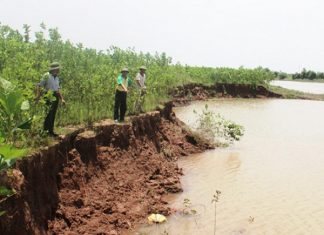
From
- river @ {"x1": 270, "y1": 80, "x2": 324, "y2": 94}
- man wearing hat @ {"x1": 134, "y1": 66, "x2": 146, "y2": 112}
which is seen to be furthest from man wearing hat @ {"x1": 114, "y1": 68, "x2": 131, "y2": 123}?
river @ {"x1": 270, "y1": 80, "x2": 324, "y2": 94}

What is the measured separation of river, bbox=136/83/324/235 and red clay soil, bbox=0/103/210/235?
2.14ft

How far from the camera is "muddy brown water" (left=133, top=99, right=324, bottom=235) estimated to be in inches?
381

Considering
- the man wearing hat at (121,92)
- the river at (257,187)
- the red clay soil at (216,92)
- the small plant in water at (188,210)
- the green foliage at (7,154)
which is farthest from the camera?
the red clay soil at (216,92)

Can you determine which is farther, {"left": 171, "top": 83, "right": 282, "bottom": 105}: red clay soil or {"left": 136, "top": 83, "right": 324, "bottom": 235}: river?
{"left": 171, "top": 83, "right": 282, "bottom": 105}: red clay soil

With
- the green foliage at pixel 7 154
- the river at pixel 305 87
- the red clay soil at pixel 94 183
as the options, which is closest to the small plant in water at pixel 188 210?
the red clay soil at pixel 94 183

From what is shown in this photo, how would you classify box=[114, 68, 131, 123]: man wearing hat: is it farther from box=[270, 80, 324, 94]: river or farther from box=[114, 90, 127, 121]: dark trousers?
box=[270, 80, 324, 94]: river

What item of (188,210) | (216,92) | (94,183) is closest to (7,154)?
(94,183)

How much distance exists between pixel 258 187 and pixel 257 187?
0.03 meters

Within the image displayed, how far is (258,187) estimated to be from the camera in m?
12.5

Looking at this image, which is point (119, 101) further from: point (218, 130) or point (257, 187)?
point (218, 130)

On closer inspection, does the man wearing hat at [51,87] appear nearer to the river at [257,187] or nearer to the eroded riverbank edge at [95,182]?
the eroded riverbank edge at [95,182]

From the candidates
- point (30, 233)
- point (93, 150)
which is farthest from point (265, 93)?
point (30, 233)

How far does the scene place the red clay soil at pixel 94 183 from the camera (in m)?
7.52

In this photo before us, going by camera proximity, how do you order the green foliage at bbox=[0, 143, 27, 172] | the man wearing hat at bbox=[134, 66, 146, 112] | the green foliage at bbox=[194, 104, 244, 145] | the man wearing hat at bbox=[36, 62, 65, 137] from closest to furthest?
1. the green foliage at bbox=[0, 143, 27, 172]
2. the man wearing hat at bbox=[36, 62, 65, 137]
3. the man wearing hat at bbox=[134, 66, 146, 112]
4. the green foliage at bbox=[194, 104, 244, 145]
